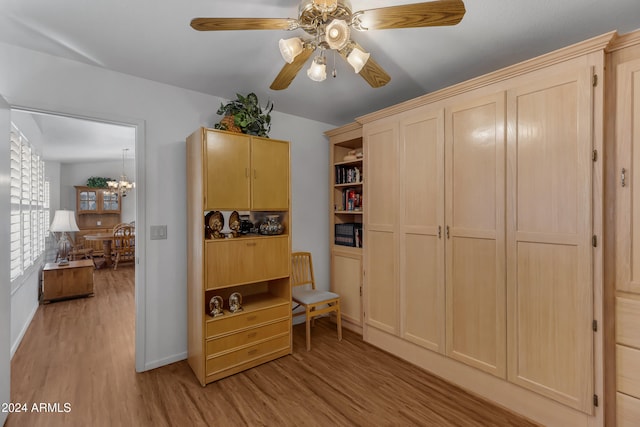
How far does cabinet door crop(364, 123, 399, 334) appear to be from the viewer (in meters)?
2.74

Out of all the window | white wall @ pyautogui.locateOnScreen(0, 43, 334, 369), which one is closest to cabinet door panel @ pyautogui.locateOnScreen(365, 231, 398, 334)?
white wall @ pyautogui.locateOnScreen(0, 43, 334, 369)

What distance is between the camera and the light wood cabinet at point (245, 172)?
7.84ft

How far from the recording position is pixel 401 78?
2.49m

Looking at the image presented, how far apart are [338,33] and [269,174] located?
1.55 metres

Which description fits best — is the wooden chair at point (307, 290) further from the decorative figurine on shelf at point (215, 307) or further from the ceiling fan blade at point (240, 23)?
the ceiling fan blade at point (240, 23)

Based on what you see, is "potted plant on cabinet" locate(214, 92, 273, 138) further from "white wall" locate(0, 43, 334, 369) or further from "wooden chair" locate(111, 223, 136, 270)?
"wooden chair" locate(111, 223, 136, 270)

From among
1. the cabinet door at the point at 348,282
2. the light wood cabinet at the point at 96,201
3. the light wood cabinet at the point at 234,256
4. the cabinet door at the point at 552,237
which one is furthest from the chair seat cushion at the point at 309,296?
the light wood cabinet at the point at 96,201

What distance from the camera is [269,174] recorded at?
2.70 meters

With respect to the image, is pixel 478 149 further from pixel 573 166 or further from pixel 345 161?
pixel 345 161

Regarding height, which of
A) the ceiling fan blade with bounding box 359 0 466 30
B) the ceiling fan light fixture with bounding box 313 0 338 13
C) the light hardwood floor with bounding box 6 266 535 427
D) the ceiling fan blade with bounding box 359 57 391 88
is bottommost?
the light hardwood floor with bounding box 6 266 535 427

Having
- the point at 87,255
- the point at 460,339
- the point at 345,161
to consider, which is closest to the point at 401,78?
the point at 345,161

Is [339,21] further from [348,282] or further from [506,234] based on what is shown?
[348,282]

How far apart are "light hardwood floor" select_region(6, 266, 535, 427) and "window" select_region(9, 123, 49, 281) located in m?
0.99

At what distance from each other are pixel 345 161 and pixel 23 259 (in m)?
3.83
